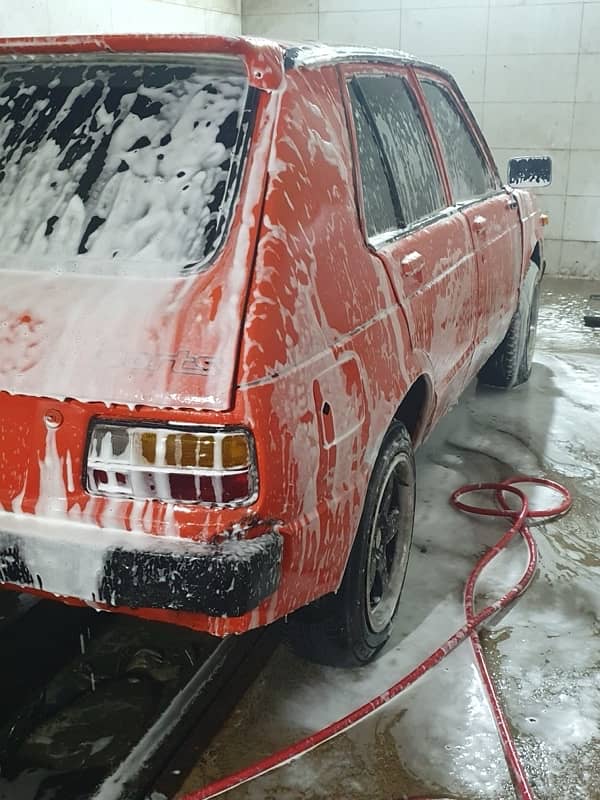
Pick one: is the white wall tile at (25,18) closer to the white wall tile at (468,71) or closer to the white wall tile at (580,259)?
the white wall tile at (468,71)

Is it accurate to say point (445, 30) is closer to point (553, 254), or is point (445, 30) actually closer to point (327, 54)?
point (553, 254)

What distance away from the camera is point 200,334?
163 centimetres

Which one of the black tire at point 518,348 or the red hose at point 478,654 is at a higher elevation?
the black tire at point 518,348

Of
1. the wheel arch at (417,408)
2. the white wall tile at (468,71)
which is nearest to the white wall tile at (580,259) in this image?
the white wall tile at (468,71)

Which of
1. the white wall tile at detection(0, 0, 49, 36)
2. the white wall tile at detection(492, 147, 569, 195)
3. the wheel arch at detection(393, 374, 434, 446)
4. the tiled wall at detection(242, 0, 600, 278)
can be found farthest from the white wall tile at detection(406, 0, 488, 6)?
the wheel arch at detection(393, 374, 434, 446)

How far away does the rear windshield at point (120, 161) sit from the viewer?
1828 mm

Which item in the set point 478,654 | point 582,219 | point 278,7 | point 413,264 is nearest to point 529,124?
point 582,219

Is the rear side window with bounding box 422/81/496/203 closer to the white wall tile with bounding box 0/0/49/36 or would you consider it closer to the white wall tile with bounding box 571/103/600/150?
the white wall tile with bounding box 0/0/49/36

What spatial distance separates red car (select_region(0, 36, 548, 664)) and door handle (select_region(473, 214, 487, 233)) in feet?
3.22

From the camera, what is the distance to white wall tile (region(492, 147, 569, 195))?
824cm

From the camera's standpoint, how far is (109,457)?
64.5 inches

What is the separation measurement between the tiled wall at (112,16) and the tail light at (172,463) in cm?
465

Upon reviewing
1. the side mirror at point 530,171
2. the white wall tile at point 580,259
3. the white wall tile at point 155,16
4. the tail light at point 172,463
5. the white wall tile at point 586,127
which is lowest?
the white wall tile at point 580,259

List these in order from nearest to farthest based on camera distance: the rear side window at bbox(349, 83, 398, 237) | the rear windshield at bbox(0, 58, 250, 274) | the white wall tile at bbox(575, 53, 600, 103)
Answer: the rear windshield at bbox(0, 58, 250, 274)
the rear side window at bbox(349, 83, 398, 237)
the white wall tile at bbox(575, 53, 600, 103)
